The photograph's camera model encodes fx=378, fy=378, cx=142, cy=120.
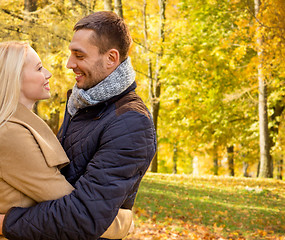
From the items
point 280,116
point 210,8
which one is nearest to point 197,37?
point 210,8

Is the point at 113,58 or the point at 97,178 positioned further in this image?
the point at 113,58

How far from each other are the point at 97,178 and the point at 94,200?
0.33 feet

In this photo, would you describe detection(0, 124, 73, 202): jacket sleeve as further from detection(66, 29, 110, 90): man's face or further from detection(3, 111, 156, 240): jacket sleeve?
detection(66, 29, 110, 90): man's face

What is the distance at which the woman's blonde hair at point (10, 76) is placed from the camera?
1.82 m

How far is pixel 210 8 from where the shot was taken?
59.1 feet

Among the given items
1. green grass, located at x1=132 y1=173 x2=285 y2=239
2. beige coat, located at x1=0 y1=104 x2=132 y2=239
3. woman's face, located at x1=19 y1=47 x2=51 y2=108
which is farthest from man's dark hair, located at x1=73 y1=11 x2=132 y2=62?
green grass, located at x1=132 y1=173 x2=285 y2=239

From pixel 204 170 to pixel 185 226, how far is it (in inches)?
1020

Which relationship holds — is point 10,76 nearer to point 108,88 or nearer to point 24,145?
point 24,145

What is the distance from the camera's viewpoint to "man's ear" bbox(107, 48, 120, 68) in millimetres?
2056

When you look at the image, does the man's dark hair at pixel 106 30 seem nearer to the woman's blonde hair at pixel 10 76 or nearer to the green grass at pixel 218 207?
the woman's blonde hair at pixel 10 76

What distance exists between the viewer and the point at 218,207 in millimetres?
9883

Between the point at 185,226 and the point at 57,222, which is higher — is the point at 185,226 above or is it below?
below

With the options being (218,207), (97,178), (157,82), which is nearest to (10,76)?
(97,178)

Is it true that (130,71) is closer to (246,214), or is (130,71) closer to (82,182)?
(82,182)
